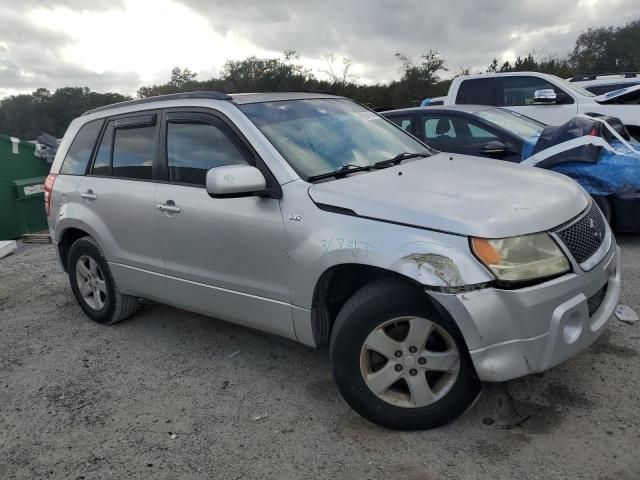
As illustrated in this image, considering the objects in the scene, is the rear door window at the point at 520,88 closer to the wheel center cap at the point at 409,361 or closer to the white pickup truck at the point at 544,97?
the white pickup truck at the point at 544,97

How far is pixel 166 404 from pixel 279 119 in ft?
6.15

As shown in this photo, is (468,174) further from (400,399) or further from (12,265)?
(12,265)

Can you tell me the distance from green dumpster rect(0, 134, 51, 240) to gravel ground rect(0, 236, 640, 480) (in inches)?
182

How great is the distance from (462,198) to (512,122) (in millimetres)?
4359

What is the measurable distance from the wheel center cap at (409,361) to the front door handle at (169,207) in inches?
68.7

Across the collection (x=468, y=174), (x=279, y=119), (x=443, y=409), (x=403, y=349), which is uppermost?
(x=279, y=119)

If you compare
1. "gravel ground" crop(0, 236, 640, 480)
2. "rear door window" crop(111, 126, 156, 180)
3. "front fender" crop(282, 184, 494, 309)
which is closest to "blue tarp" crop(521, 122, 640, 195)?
"gravel ground" crop(0, 236, 640, 480)

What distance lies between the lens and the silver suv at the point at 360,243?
8.04 feet

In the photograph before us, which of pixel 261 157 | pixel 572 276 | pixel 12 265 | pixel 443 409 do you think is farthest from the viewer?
pixel 12 265

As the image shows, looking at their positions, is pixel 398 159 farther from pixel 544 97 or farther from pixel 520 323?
pixel 544 97

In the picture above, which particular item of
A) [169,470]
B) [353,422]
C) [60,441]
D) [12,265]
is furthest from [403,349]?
[12,265]

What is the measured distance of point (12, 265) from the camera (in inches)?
272

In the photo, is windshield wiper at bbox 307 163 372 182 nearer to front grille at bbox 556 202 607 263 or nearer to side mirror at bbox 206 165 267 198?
side mirror at bbox 206 165 267 198

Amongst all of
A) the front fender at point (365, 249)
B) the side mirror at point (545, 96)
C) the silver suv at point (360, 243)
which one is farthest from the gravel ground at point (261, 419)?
the side mirror at point (545, 96)
